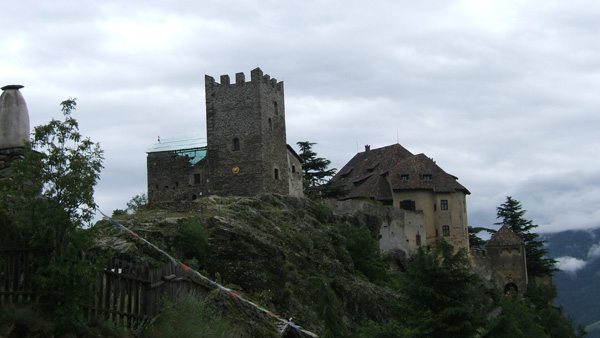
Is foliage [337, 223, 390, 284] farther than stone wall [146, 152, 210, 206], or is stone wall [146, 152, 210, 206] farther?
stone wall [146, 152, 210, 206]

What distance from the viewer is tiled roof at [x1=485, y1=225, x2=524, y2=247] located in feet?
234

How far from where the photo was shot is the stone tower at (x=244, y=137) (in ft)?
163

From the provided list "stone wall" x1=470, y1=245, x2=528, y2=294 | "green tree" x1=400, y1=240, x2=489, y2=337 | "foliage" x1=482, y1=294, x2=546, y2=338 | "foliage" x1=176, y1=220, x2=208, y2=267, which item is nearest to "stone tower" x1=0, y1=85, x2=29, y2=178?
"green tree" x1=400, y1=240, x2=489, y2=337

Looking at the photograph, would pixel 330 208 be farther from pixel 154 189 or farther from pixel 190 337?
pixel 190 337

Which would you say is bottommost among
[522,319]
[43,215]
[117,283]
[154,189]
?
[522,319]

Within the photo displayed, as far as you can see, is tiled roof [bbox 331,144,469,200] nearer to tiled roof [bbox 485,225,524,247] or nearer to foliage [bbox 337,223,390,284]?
tiled roof [bbox 485,225,524,247]

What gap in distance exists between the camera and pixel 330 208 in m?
56.9

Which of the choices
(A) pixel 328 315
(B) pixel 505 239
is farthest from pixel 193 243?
(B) pixel 505 239

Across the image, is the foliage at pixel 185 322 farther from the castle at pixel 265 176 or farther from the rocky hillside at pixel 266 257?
the castle at pixel 265 176

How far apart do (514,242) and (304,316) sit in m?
45.2

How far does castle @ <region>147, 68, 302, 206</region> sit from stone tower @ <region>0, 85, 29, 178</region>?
112 feet

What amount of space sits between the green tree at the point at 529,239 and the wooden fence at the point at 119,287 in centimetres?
6310

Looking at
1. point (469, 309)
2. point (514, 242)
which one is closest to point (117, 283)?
point (469, 309)

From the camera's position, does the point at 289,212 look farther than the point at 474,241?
No
